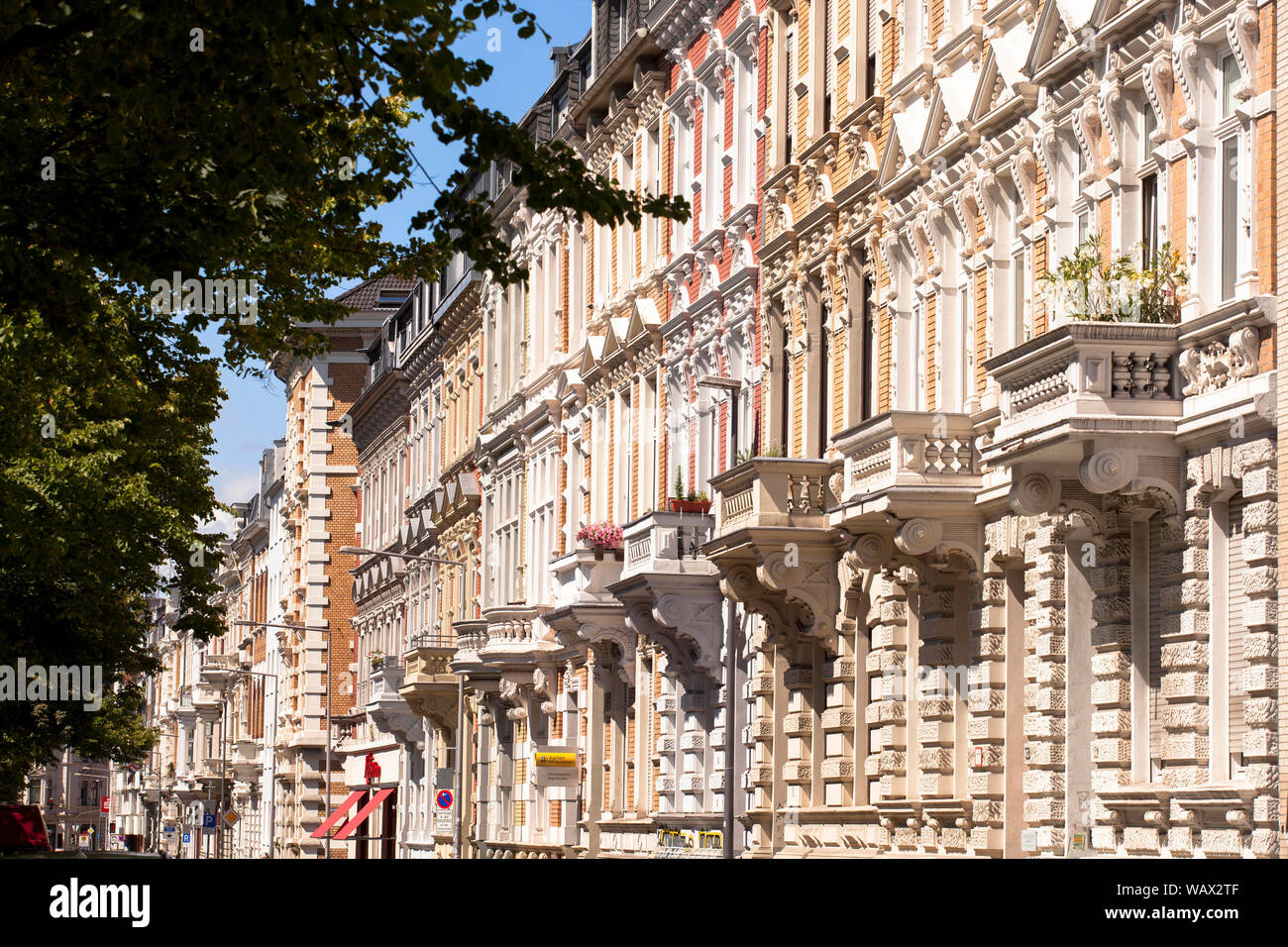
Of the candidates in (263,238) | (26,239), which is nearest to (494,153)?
(26,239)

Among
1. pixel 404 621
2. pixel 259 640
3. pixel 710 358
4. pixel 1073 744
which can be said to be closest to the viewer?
pixel 1073 744

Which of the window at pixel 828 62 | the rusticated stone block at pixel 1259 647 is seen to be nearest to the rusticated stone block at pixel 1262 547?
the rusticated stone block at pixel 1259 647

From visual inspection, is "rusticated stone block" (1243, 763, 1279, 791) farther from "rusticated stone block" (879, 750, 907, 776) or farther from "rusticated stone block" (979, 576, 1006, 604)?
"rusticated stone block" (879, 750, 907, 776)

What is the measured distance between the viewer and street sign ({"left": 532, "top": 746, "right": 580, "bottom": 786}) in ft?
143

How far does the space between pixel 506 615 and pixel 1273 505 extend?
3323cm

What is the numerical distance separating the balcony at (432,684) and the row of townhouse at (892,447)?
→ 2937mm

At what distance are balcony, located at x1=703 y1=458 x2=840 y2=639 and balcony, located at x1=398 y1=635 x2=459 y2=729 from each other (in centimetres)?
3050

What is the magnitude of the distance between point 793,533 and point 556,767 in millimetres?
15634

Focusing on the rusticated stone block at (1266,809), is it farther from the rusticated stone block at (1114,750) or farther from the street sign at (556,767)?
the street sign at (556,767)

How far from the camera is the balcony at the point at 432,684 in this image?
197 ft

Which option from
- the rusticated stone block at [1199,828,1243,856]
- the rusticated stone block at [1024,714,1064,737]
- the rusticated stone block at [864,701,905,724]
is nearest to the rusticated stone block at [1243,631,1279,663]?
the rusticated stone block at [1199,828,1243,856]

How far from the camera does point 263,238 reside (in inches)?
1078

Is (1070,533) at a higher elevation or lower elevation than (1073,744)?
higher

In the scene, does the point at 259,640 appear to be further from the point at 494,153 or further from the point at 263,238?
the point at 494,153
